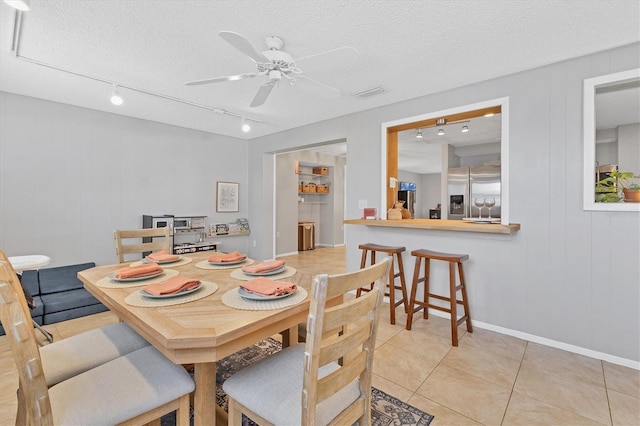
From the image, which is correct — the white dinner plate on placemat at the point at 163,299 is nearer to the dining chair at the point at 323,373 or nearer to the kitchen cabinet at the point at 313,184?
the dining chair at the point at 323,373

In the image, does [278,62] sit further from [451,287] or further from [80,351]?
[451,287]

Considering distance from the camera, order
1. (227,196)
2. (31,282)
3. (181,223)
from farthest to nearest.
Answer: (227,196) < (181,223) < (31,282)

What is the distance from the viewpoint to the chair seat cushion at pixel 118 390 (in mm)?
1029

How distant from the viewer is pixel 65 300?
3.02m

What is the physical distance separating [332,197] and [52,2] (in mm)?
6763

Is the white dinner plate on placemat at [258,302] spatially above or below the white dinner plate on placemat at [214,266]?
below

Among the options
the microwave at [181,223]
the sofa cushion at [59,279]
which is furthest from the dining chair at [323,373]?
the microwave at [181,223]

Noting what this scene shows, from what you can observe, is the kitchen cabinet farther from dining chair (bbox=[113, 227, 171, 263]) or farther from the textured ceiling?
dining chair (bbox=[113, 227, 171, 263])

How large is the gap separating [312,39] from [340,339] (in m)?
2.13

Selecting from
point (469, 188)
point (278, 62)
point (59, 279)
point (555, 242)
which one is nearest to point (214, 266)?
point (278, 62)

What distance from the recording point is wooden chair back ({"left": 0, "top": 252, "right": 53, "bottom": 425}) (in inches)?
37.1

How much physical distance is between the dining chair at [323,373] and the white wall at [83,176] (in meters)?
3.98

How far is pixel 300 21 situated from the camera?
200 centimetres

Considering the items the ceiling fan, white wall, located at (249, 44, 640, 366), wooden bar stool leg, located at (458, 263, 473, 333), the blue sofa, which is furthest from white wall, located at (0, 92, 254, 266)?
wooden bar stool leg, located at (458, 263, 473, 333)
